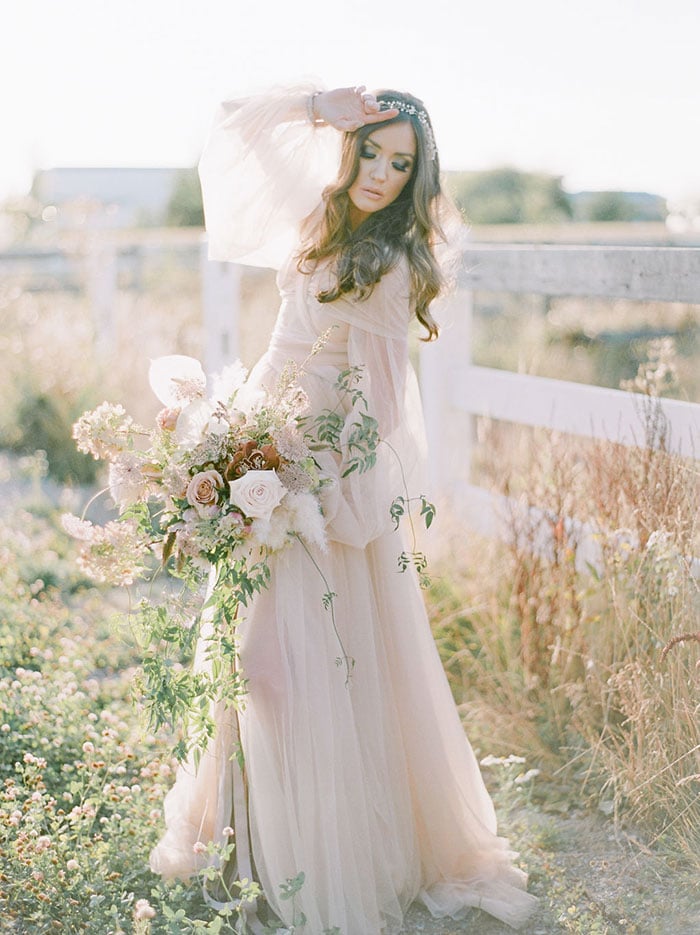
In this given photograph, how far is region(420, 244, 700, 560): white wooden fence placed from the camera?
3678 millimetres

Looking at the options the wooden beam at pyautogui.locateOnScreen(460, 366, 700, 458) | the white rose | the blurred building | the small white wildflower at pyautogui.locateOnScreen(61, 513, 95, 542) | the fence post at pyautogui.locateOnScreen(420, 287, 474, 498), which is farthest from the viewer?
the blurred building

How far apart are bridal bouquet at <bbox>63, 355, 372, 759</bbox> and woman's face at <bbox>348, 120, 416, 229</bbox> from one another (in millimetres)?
502

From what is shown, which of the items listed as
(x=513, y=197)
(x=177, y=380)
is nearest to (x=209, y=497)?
(x=177, y=380)

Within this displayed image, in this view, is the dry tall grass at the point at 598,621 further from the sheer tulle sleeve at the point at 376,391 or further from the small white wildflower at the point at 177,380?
the small white wildflower at the point at 177,380

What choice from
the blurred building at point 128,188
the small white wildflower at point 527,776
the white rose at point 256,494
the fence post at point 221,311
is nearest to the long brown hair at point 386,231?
the white rose at point 256,494

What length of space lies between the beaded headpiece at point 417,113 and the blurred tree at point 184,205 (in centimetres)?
2095

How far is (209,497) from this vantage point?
2.56 metres

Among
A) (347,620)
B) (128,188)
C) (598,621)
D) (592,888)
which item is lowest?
(592,888)

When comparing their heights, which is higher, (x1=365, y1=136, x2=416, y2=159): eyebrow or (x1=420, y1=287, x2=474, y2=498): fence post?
(x1=365, y1=136, x2=416, y2=159): eyebrow

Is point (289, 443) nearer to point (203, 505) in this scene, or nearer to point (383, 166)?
point (203, 505)

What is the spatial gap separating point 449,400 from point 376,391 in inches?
97.5

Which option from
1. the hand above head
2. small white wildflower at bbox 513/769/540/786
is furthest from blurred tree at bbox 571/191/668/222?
the hand above head

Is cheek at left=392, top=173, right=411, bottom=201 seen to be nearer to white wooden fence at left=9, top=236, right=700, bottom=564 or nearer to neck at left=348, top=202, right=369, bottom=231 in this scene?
neck at left=348, top=202, right=369, bottom=231

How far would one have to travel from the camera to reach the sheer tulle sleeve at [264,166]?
3018 mm
